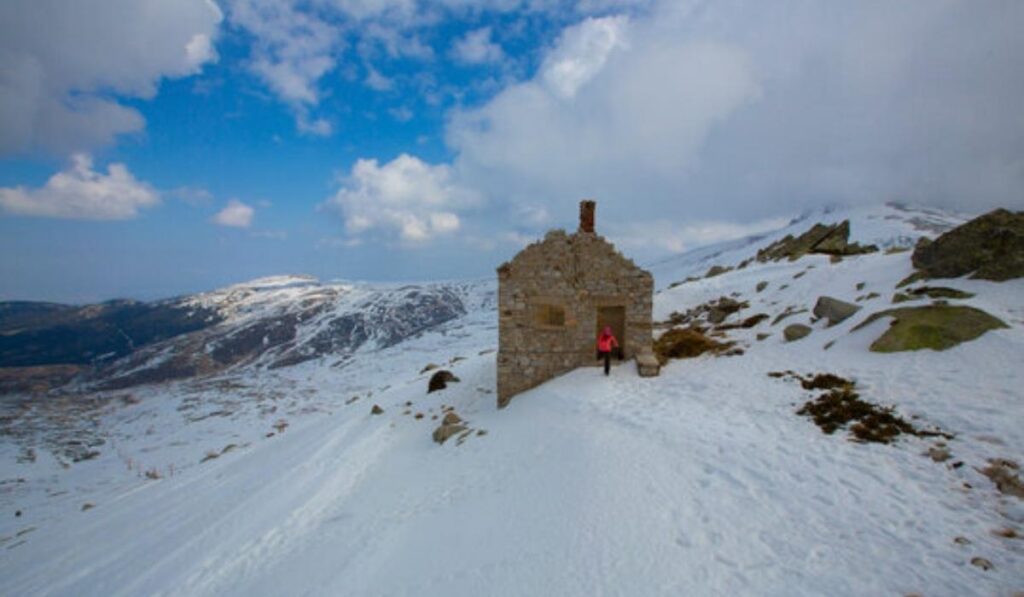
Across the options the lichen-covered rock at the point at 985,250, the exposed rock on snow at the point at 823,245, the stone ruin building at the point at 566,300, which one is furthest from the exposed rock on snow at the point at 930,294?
the exposed rock on snow at the point at 823,245

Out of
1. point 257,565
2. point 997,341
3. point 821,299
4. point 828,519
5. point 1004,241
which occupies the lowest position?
point 257,565

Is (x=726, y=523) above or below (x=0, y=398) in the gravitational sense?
above

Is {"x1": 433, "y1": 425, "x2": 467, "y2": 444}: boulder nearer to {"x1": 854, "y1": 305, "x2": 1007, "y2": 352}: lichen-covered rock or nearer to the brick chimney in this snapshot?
the brick chimney

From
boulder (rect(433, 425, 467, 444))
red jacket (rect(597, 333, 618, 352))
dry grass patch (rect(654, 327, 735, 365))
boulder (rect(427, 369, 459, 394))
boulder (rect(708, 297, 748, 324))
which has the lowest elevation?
boulder (rect(433, 425, 467, 444))

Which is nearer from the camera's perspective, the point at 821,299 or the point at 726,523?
the point at 726,523

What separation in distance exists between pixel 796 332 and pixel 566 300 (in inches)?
423

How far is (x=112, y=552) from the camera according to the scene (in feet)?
56.9

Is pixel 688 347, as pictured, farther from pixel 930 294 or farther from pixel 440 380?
pixel 440 380

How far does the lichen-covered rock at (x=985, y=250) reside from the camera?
59.7 feet

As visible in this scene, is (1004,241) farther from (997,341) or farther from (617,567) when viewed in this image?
(617,567)

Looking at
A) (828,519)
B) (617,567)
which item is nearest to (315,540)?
(617,567)

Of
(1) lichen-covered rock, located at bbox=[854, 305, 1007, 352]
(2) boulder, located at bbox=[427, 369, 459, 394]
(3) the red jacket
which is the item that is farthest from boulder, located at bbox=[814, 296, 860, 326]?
(2) boulder, located at bbox=[427, 369, 459, 394]

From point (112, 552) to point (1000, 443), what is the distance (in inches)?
1122

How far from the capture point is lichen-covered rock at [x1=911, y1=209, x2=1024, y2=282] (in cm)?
1820
